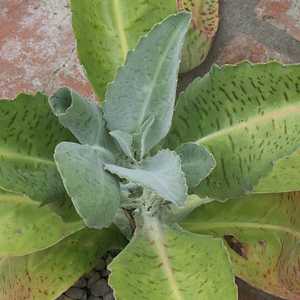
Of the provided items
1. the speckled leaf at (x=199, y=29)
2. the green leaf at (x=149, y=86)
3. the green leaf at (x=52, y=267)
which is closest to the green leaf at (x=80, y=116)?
the green leaf at (x=149, y=86)

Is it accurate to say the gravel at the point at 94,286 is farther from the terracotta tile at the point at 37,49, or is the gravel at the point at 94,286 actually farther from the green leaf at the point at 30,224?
the terracotta tile at the point at 37,49

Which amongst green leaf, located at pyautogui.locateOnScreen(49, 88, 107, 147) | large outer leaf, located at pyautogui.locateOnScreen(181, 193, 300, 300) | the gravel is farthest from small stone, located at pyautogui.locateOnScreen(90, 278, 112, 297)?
green leaf, located at pyautogui.locateOnScreen(49, 88, 107, 147)

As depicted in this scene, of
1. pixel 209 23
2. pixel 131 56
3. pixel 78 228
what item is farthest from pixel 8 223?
pixel 209 23

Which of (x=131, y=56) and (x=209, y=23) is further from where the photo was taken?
(x=209, y=23)

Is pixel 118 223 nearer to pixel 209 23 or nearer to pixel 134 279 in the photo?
pixel 134 279

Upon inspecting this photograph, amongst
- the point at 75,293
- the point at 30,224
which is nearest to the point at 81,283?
the point at 75,293

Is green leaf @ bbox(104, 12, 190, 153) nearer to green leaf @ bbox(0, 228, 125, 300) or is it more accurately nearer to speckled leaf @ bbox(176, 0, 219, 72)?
green leaf @ bbox(0, 228, 125, 300)
